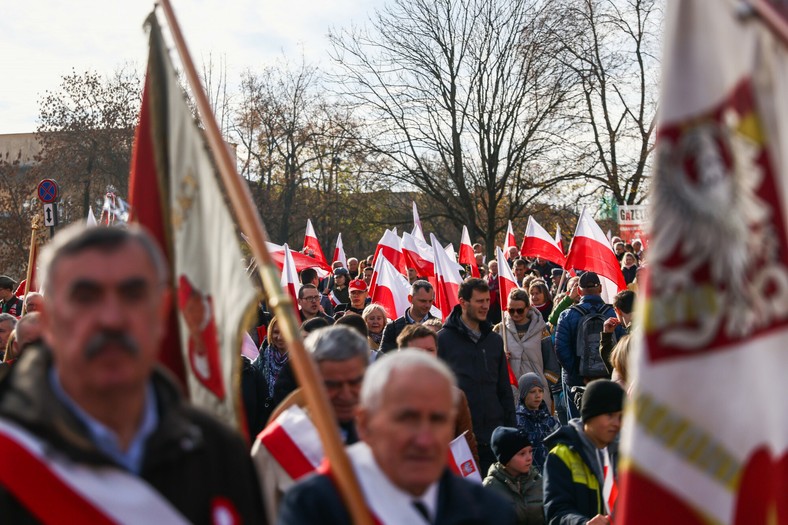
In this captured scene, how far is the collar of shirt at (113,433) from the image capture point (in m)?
2.57

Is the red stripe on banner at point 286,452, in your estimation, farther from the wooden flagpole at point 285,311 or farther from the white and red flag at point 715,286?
the white and red flag at point 715,286

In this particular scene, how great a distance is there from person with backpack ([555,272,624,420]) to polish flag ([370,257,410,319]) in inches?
146

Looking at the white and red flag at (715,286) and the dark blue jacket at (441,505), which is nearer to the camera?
the white and red flag at (715,286)

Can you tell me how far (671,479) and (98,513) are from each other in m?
1.33

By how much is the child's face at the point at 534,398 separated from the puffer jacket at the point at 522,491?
1.62 metres

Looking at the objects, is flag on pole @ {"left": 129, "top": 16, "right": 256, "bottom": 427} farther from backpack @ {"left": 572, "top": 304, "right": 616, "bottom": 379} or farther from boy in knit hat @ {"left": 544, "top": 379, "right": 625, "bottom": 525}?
backpack @ {"left": 572, "top": 304, "right": 616, "bottom": 379}

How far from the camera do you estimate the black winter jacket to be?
8773 millimetres

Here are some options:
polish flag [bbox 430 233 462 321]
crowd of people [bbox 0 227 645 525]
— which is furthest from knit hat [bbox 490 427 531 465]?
polish flag [bbox 430 233 462 321]

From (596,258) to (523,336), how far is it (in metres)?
4.01

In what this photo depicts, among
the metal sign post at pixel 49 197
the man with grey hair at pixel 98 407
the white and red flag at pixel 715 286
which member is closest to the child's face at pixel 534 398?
the white and red flag at pixel 715 286

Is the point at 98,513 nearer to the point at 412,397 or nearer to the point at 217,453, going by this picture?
the point at 217,453

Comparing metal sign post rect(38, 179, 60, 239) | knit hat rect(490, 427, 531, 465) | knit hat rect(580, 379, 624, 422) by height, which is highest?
metal sign post rect(38, 179, 60, 239)

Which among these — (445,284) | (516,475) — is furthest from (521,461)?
(445,284)

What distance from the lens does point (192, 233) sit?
14.1 feet
